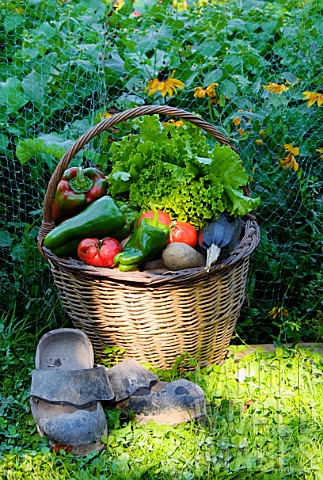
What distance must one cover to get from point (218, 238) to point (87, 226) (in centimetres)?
57

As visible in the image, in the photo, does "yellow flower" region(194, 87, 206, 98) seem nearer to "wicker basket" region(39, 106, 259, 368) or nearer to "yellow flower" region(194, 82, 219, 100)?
"yellow flower" region(194, 82, 219, 100)

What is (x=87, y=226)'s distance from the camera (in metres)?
3.05

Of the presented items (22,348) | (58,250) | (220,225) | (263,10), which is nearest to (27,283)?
(22,348)

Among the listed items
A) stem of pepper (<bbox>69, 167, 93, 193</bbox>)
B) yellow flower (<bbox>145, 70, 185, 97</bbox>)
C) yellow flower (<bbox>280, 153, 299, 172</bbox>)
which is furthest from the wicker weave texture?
yellow flower (<bbox>145, 70, 185, 97</bbox>)

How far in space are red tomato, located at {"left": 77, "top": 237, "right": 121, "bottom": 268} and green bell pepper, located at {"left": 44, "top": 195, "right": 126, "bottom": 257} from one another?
5 centimetres

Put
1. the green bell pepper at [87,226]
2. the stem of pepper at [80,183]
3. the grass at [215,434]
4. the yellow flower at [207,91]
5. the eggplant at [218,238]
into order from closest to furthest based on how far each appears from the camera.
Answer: the grass at [215,434]
the eggplant at [218,238]
the green bell pepper at [87,226]
the stem of pepper at [80,183]
the yellow flower at [207,91]

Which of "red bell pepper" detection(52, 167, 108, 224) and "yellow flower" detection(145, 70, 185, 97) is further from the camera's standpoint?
"yellow flower" detection(145, 70, 185, 97)

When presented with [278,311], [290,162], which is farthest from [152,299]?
[290,162]

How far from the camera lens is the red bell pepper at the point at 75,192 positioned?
10.4ft

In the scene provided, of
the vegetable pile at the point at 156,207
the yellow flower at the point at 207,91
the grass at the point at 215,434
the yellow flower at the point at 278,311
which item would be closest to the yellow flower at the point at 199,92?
the yellow flower at the point at 207,91

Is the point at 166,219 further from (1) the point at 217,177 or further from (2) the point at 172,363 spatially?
(2) the point at 172,363

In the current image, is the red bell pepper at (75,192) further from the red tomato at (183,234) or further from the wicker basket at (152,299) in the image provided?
the red tomato at (183,234)

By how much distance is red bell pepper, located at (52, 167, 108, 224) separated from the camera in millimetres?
3172

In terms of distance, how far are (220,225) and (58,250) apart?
711 mm
